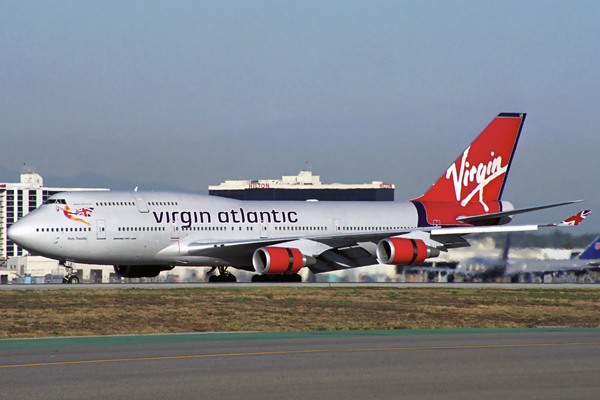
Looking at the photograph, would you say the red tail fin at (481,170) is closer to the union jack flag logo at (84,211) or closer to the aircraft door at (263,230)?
the aircraft door at (263,230)

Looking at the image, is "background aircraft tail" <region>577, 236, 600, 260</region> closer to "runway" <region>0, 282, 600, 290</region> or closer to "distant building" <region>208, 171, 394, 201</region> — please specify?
"runway" <region>0, 282, 600, 290</region>

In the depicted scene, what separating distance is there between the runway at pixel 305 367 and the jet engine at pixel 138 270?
2429 cm

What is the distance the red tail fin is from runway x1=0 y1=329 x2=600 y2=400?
28.3m

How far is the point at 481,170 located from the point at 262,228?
13.1 metres

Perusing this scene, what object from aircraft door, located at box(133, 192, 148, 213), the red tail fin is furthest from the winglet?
aircraft door, located at box(133, 192, 148, 213)

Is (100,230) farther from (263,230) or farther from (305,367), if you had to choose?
(305,367)

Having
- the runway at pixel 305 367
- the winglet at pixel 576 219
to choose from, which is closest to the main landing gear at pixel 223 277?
the winglet at pixel 576 219

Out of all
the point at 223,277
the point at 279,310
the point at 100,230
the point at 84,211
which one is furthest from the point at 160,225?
the point at 279,310

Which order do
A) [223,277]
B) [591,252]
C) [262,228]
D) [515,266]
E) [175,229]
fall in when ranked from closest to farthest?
[175,229]
[515,266]
[591,252]
[262,228]
[223,277]

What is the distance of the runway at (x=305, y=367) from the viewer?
33.9 ft

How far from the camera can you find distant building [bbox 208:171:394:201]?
160000mm

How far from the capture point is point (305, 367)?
40.1 feet

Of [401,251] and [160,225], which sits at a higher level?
[160,225]

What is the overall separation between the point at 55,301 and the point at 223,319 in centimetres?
762
